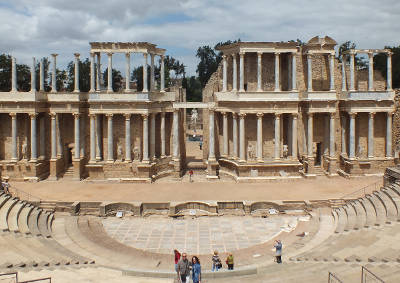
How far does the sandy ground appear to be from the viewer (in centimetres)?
2914

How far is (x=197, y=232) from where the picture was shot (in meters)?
22.7

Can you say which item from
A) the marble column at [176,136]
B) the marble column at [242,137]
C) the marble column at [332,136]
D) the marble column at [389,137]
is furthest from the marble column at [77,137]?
the marble column at [389,137]

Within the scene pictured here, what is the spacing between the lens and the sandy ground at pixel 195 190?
29.1 metres

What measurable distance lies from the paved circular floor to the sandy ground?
391 cm

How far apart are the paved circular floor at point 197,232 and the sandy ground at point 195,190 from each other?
3912 mm

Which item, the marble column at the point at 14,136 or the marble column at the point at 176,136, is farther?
the marble column at the point at 176,136

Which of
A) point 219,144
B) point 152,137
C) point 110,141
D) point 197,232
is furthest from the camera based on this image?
point 219,144

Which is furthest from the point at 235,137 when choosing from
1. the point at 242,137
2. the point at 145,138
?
the point at 145,138

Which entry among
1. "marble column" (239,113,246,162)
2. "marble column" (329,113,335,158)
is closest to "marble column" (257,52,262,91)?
"marble column" (239,113,246,162)

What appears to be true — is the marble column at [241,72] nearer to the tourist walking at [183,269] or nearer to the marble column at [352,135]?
the marble column at [352,135]

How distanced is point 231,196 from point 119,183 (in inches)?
430

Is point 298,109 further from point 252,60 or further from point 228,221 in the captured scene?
point 228,221

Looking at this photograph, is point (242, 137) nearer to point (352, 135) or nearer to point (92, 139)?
point (352, 135)

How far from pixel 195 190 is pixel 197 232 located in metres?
9.09
